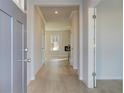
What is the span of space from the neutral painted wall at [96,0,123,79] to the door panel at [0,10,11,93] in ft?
14.4

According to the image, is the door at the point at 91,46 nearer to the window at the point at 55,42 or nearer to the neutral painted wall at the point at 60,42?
the neutral painted wall at the point at 60,42

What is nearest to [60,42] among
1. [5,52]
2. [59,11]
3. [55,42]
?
[55,42]

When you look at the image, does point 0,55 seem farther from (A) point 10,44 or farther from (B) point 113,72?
(B) point 113,72

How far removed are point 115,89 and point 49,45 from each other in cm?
1288

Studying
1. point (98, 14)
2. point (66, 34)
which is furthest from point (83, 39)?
point (66, 34)

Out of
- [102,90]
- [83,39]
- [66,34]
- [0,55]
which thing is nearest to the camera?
[0,55]

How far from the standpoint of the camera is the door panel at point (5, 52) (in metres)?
1.53

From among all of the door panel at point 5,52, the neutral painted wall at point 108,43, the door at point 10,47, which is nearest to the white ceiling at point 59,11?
the neutral painted wall at point 108,43

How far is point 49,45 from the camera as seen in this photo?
56.2ft

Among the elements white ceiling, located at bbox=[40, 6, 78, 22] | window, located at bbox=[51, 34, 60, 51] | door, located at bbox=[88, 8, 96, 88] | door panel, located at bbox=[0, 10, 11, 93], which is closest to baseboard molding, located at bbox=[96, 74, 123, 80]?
door, located at bbox=[88, 8, 96, 88]

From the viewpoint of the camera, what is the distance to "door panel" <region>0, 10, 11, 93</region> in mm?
1527

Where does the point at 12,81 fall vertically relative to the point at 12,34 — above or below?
below

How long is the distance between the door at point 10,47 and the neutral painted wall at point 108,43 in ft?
13.0

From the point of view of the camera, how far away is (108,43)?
587cm
